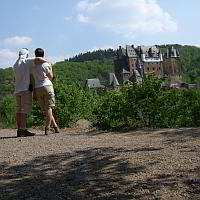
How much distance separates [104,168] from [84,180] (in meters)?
0.46

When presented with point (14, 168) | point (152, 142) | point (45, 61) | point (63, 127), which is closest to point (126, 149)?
point (152, 142)

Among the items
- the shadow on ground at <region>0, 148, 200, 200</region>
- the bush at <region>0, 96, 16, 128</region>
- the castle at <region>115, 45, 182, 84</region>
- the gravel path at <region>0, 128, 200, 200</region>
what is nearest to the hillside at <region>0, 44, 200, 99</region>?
the castle at <region>115, 45, 182, 84</region>

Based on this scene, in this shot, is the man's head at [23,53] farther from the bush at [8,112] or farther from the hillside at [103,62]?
the hillside at [103,62]

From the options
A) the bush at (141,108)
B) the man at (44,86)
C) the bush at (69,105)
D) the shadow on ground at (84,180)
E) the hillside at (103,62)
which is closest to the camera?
the shadow on ground at (84,180)

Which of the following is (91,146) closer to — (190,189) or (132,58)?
(190,189)

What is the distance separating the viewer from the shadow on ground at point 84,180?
448cm

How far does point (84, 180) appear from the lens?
4.94m

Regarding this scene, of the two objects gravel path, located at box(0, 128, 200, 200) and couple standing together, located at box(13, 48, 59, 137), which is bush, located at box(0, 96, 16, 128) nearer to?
couple standing together, located at box(13, 48, 59, 137)

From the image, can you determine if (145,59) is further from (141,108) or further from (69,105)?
(141,108)

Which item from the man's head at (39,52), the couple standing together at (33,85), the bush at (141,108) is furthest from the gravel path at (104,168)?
the man's head at (39,52)

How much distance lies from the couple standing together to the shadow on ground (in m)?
2.75

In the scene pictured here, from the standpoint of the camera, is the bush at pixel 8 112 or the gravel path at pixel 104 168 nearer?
the gravel path at pixel 104 168

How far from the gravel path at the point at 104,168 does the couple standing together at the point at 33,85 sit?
1237mm

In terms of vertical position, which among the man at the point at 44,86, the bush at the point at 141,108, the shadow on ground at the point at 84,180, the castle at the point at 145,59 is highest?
the castle at the point at 145,59
